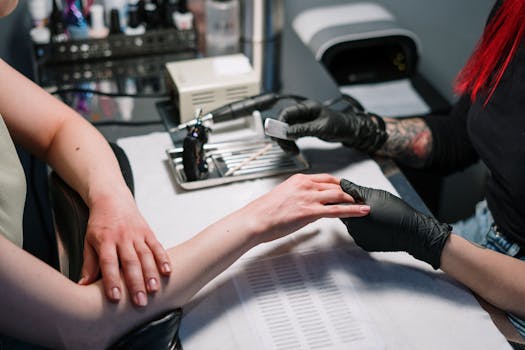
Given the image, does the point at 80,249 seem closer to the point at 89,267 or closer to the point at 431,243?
the point at 89,267

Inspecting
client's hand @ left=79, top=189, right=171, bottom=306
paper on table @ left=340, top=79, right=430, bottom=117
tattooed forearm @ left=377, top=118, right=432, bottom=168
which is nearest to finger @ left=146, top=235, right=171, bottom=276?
client's hand @ left=79, top=189, right=171, bottom=306

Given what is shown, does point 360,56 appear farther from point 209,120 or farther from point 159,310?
point 159,310

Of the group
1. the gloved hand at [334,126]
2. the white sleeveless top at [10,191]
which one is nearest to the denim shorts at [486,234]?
the gloved hand at [334,126]

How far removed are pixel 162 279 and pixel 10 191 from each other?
30cm

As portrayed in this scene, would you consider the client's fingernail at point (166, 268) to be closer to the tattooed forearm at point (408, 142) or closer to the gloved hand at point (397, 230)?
the gloved hand at point (397, 230)

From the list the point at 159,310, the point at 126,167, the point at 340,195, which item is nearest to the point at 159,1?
the point at 126,167

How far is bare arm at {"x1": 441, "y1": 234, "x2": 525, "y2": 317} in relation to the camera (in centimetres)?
104

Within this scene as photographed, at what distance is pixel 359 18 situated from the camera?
202 centimetres

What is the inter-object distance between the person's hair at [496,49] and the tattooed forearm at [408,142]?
143 mm

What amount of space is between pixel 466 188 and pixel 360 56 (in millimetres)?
643

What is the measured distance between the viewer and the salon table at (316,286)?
97cm

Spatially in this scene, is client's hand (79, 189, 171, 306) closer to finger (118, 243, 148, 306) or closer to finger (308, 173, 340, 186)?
finger (118, 243, 148, 306)

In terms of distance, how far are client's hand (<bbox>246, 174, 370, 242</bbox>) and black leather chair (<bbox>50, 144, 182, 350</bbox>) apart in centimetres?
22

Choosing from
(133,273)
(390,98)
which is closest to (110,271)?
(133,273)
